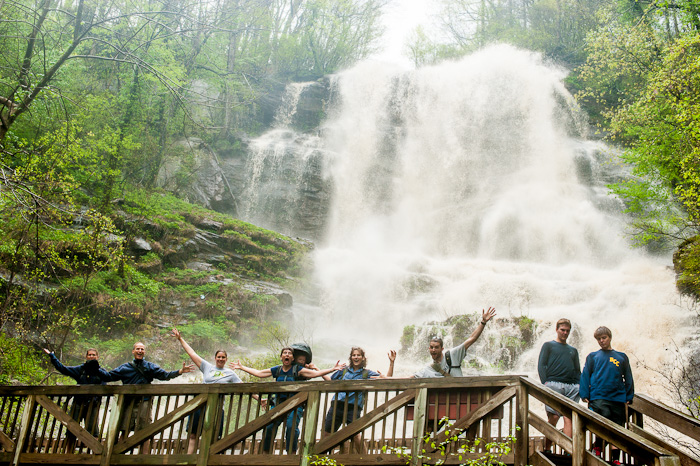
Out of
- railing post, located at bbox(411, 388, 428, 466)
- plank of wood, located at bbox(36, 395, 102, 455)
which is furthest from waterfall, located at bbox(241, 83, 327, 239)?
railing post, located at bbox(411, 388, 428, 466)

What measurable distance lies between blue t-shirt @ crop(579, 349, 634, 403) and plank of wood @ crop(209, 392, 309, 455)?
9.58ft

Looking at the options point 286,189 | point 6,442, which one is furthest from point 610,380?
point 286,189

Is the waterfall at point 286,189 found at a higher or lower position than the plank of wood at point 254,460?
higher

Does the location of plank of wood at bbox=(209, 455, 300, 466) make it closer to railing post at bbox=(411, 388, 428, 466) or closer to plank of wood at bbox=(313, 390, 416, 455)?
plank of wood at bbox=(313, 390, 416, 455)

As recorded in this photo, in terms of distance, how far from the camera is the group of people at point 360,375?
15.7 ft

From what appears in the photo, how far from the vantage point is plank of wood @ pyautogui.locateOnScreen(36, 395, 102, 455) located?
527cm

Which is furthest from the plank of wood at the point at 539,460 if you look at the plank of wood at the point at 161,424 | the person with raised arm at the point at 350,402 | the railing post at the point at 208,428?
the plank of wood at the point at 161,424

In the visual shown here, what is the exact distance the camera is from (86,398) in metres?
5.98

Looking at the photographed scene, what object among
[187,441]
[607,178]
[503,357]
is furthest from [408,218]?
Result: [187,441]

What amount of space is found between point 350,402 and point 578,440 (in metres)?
2.32

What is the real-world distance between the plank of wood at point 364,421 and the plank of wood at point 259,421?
47 centimetres

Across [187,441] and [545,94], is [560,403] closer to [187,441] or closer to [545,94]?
[187,441]

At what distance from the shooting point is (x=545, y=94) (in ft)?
85.0

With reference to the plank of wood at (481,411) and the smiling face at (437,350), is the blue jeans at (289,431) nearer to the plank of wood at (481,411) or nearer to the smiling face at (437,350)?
the plank of wood at (481,411)
